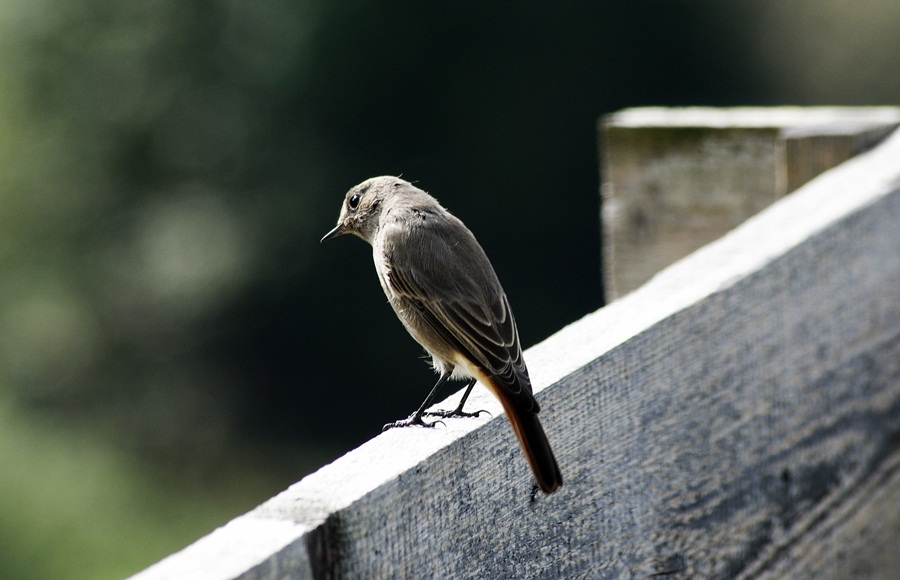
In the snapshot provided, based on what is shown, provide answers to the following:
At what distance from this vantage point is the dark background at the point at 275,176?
3875cm

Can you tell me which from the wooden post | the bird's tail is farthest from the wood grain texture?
the wooden post

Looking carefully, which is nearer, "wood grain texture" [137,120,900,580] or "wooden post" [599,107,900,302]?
"wood grain texture" [137,120,900,580]

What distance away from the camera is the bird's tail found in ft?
6.15

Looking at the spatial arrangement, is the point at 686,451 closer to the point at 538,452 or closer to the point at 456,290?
the point at 538,452

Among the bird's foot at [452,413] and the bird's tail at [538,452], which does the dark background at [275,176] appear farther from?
the bird's tail at [538,452]

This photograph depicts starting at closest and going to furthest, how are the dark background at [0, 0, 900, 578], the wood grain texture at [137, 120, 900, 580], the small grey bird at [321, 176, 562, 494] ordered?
the wood grain texture at [137, 120, 900, 580] < the small grey bird at [321, 176, 562, 494] < the dark background at [0, 0, 900, 578]

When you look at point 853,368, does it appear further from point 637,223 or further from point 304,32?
point 304,32

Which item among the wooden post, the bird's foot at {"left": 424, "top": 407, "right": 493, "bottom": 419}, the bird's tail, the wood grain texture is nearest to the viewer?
the wood grain texture

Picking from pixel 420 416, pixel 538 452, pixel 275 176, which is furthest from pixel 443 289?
pixel 275 176

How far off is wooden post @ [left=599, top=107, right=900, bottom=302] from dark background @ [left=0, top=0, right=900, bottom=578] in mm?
33722

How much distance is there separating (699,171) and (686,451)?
1664mm

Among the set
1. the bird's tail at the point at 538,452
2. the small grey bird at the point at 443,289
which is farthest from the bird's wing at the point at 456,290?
the bird's tail at the point at 538,452

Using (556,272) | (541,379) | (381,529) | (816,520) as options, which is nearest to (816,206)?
(816,520)

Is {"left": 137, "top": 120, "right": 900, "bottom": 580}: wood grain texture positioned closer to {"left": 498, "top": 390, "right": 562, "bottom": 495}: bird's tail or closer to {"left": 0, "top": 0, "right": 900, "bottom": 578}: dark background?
{"left": 498, "top": 390, "right": 562, "bottom": 495}: bird's tail
